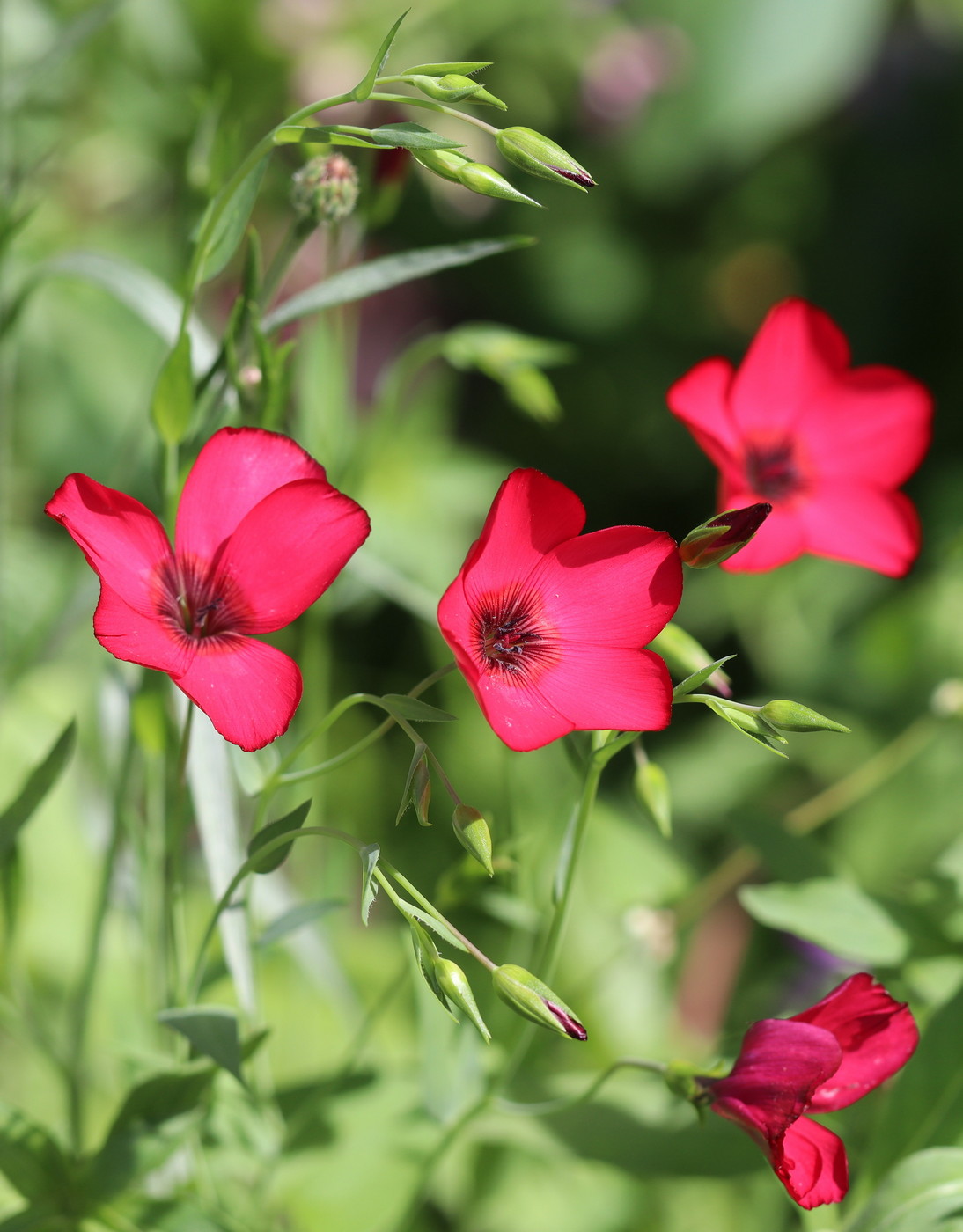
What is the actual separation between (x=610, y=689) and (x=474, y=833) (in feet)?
0.19

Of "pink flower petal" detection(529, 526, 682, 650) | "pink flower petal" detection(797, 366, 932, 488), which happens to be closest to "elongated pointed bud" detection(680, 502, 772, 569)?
"pink flower petal" detection(529, 526, 682, 650)

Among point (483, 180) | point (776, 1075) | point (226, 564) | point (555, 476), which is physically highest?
point (483, 180)

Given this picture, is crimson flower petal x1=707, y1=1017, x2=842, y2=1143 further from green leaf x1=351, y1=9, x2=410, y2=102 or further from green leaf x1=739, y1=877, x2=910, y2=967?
green leaf x1=351, y1=9, x2=410, y2=102

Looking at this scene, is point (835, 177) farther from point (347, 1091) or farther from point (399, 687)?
point (347, 1091)

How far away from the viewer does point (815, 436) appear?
0.54 meters

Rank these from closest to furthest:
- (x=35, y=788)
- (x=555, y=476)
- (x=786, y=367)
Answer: (x=35, y=788) < (x=786, y=367) < (x=555, y=476)

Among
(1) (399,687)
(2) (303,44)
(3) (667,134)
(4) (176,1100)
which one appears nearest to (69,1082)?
(4) (176,1100)

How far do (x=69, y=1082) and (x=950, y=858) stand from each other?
1.25 ft

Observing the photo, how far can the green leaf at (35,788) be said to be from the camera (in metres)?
0.40

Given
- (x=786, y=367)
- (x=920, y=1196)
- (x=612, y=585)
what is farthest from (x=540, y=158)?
(x=920, y=1196)

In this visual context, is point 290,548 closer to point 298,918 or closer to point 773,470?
point 298,918

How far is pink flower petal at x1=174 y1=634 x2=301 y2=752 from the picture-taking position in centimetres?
31

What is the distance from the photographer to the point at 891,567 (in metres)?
0.45

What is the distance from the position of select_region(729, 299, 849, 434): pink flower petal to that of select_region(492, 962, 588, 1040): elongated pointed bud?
27 cm
